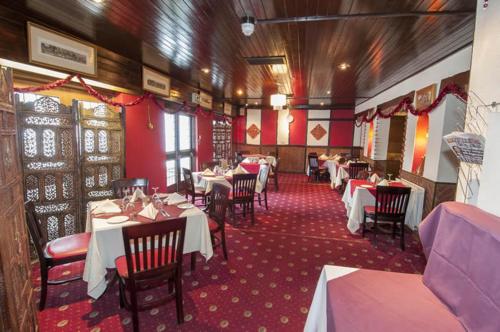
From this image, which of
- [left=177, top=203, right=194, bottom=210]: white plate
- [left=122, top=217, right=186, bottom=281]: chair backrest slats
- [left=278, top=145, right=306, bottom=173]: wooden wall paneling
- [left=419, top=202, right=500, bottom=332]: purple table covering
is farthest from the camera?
[left=278, top=145, right=306, bottom=173]: wooden wall paneling

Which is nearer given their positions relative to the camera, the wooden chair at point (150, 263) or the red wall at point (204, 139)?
the wooden chair at point (150, 263)

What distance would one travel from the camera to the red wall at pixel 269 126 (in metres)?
10.5

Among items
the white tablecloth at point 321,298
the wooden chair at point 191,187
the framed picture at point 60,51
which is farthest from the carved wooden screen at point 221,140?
the white tablecloth at point 321,298

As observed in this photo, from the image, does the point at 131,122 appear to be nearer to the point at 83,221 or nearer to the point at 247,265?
the point at 83,221

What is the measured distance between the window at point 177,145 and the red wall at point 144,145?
0.64 meters

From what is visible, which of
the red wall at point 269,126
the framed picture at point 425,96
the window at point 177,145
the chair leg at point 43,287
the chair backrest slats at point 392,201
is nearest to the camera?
the chair leg at point 43,287

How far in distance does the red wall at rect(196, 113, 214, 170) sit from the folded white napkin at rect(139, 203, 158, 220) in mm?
4713

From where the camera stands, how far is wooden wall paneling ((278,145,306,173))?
409 inches

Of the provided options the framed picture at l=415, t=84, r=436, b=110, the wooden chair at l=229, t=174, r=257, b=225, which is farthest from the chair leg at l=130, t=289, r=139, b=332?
the framed picture at l=415, t=84, r=436, b=110

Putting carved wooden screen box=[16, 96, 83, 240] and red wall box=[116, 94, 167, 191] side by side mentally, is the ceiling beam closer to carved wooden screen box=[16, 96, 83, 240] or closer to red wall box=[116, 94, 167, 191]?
carved wooden screen box=[16, 96, 83, 240]

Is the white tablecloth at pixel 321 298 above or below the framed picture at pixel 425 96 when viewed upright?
below

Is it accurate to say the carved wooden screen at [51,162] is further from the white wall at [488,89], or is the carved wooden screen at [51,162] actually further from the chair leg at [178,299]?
the white wall at [488,89]

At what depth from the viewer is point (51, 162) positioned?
319 centimetres

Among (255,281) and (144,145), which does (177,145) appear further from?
(255,281)
